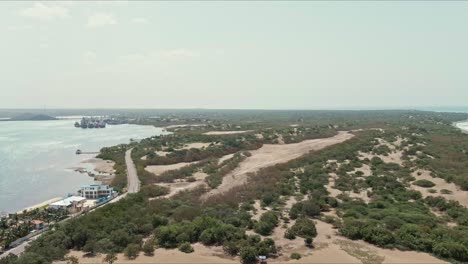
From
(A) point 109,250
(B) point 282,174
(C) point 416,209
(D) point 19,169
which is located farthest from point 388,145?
(D) point 19,169

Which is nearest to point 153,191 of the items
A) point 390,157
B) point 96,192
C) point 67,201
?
point 96,192

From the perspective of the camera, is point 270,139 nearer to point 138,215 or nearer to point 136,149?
point 136,149

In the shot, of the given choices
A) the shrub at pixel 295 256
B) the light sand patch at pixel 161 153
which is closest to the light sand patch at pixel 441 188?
the shrub at pixel 295 256

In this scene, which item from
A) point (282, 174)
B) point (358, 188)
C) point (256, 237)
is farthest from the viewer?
point (282, 174)

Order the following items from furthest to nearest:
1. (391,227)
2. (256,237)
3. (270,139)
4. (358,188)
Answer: (270,139), (358,188), (391,227), (256,237)

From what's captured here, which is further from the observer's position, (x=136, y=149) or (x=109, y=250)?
(x=136, y=149)

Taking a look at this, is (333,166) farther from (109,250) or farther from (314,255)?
(109,250)
